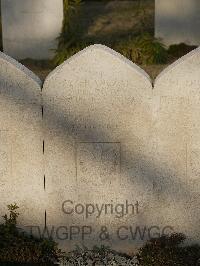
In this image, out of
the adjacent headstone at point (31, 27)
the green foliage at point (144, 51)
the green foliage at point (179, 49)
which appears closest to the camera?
Answer: the green foliage at point (144, 51)

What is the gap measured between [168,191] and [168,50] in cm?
771

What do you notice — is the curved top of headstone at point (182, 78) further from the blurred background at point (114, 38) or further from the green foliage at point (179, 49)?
the green foliage at point (179, 49)

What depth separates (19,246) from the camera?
4.36 meters

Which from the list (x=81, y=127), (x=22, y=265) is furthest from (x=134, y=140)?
(x=22, y=265)

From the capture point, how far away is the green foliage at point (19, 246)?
4.30 metres

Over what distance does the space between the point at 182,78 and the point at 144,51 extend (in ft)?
22.0

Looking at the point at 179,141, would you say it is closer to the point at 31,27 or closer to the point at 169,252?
the point at 169,252

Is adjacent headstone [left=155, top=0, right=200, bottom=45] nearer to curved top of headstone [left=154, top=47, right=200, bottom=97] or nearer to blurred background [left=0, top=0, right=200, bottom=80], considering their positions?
blurred background [left=0, top=0, right=200, bottom=80]

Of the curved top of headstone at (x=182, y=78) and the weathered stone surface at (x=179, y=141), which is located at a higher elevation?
the curved top of headstone at (x=182, y=78)

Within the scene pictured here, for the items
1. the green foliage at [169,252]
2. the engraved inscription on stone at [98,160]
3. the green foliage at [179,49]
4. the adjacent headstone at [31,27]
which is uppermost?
the adjacent headstone at [31,27]

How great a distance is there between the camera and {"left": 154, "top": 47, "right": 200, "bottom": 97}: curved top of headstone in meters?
4.25

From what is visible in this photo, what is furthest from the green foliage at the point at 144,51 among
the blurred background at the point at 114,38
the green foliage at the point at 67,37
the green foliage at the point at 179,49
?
the green foliage at the point at 67,37

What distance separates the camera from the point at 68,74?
430 cm

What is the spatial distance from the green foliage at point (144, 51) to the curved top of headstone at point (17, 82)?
6.43 m
